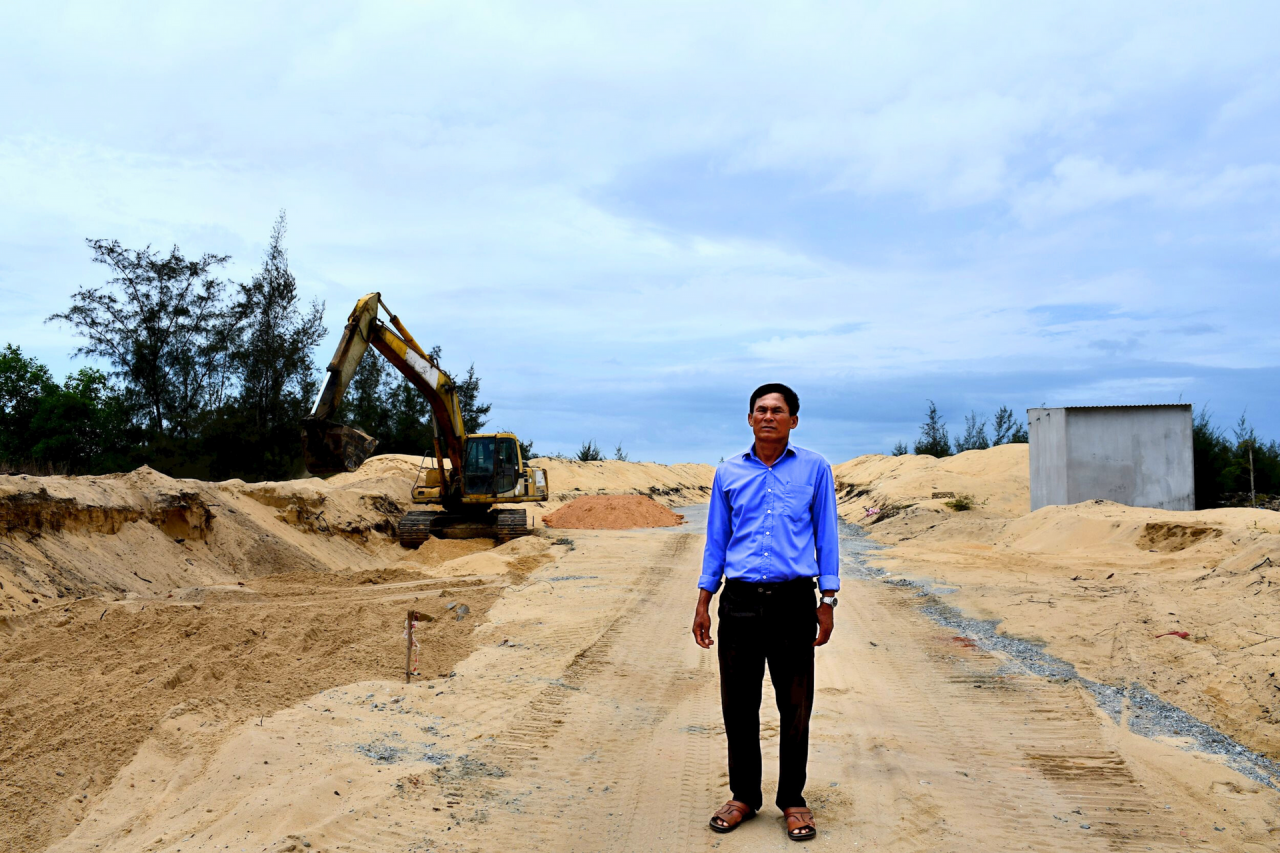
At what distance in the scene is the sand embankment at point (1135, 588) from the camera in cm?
688

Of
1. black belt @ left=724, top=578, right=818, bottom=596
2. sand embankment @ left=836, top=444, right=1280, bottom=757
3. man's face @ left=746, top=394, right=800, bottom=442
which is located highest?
man's face @ left=746, top=394, right=800, bottom=442

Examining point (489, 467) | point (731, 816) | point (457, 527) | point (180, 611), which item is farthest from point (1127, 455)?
point (731, 816)

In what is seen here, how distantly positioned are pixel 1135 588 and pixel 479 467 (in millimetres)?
12904

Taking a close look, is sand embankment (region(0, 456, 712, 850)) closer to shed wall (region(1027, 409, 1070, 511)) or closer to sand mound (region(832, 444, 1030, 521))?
shed wall (region(1027, 409, 1070, 511))

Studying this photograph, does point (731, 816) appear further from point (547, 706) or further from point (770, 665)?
point (547, 706)

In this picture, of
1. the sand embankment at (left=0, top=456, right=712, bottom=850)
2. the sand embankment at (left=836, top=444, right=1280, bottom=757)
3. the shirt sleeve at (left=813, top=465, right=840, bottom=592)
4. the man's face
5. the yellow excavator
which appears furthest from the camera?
the yellow excavator

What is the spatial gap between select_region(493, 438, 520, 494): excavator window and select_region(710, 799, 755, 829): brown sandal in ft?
52.1

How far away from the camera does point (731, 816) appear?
4223 mm

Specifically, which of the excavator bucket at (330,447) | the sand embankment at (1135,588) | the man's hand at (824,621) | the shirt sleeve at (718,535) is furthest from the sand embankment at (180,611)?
the sand embankment at (1135,588)

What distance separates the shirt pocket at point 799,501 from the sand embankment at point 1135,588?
362cm

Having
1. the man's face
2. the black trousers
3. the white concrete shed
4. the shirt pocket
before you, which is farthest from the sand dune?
the white concrete shed

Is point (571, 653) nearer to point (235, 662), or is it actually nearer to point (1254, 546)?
point (235, 662)

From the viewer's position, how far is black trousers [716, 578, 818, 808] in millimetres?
4133

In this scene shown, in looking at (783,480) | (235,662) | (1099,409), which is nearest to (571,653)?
(235,662)
